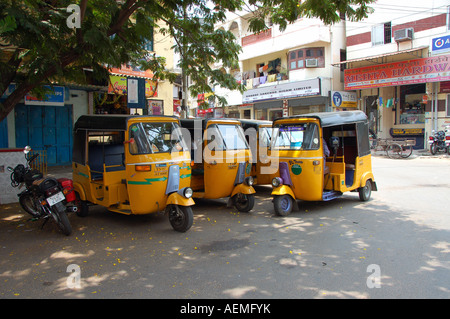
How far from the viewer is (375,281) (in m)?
3.82

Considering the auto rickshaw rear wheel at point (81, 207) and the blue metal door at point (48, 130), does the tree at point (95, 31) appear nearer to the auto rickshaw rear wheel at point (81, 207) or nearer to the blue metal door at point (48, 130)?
the auto rickshaw rear wheel at point (81, 207)

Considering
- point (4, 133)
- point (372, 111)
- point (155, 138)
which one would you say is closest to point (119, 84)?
point (4, 133)

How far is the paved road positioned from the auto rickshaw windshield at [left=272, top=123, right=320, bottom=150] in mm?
1390

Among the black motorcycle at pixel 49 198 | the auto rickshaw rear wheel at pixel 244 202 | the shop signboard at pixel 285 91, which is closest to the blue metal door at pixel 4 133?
the black motorcycle at pixel 49 198

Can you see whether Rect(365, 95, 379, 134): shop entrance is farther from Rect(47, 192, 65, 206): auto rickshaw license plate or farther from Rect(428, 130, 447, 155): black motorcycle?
Rect(47, 192, 65, 206): auto rickshaw license plate

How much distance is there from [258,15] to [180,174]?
439 centimetres

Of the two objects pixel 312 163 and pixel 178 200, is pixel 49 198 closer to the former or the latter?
pixel 178 200

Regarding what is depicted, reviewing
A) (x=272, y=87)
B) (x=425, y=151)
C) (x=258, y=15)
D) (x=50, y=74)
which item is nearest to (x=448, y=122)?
(x=425, y=151)

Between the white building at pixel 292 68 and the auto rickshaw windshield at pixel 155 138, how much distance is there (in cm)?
1362

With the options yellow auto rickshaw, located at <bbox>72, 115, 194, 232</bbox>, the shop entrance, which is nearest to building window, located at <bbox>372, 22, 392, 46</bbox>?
the shop entrance

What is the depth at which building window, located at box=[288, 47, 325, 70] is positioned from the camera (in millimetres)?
22781

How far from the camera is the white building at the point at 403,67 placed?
→ 57.4 ft

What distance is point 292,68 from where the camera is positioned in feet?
78.8

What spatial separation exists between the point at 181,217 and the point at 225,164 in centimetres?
172
